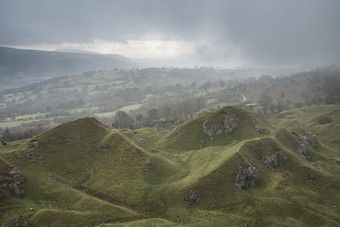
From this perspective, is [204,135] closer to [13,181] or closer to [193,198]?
[193,198]

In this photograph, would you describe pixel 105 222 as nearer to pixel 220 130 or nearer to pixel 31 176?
pixel 31 176

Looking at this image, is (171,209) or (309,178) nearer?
(171,209)

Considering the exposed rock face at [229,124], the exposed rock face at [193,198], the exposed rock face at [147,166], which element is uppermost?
the exposed rock face at [229,124]

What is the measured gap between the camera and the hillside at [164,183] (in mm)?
54656

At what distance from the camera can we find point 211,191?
2442 inches

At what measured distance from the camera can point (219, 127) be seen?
107875mm

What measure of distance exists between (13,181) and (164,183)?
148ft

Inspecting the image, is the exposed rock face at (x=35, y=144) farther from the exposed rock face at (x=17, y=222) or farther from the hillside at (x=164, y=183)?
the exposed rock face at (x=17, y=222)

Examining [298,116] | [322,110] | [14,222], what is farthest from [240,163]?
[322,110]

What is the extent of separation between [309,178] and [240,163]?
24.6m

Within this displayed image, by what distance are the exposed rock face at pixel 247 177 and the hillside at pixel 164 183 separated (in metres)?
0.31

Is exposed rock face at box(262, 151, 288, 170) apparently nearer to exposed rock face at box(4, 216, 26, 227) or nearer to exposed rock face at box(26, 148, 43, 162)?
exposed rock face at box(4, 216, 26, 227)

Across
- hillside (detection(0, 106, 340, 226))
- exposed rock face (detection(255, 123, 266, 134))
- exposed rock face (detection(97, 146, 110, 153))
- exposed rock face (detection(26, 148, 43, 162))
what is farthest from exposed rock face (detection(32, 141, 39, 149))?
exposed rock face (detection(255, 123, 266, 134))

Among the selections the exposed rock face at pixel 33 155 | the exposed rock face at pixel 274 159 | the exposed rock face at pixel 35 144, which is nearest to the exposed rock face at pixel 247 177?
the exposed rock face at pixel 274 159
